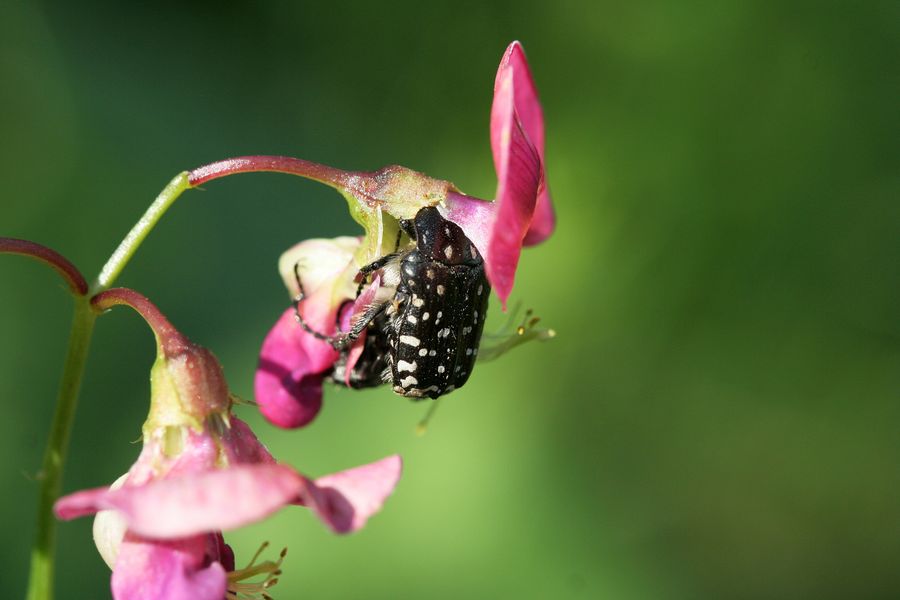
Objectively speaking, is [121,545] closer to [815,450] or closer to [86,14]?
[815,450]

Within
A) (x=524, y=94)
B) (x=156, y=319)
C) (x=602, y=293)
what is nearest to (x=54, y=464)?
(x=156, y=319)

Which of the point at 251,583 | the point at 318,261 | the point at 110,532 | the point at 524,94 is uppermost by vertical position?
the point at 524,94

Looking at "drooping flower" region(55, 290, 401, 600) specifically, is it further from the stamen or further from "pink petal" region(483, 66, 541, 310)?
the stamen

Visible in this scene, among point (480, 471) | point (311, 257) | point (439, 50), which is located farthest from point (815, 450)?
point (311, 257)

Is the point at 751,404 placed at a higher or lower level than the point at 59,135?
→ lower

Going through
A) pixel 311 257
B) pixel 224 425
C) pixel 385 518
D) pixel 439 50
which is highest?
pixel 439 50

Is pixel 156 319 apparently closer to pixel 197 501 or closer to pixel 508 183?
pixel 197 501

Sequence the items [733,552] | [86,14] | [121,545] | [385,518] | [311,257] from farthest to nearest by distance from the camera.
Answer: [86,14]
[733,552]
[385,518]
[311,257]
[121,545]

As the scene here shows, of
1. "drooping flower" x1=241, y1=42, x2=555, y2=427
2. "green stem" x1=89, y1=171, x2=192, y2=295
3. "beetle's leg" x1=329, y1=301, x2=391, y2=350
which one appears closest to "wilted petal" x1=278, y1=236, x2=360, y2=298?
"drooping flower" x1=241, y1=42, x2=555, y2=427
